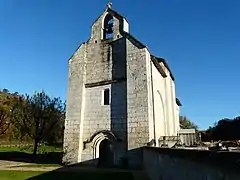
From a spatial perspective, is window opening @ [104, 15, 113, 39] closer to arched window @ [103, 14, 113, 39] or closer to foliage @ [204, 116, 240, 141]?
arched window @ [103, 14, 113, 39]

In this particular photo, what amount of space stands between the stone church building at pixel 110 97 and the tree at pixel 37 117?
8875 millimetres

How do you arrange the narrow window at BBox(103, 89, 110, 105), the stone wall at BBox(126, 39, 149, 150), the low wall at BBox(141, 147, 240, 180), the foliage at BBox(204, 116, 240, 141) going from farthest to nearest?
the foliage at BBox(204, 116, 240, 141), the narrow window at BBox(103, 89, 110, 105), the stone wall at BBox(126, 39, 149, 150), the low wall at BBox(141, 147, 240, 180)

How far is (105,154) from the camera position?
20500 mm

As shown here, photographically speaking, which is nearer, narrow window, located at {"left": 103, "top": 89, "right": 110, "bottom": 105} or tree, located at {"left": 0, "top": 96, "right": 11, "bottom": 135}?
narrow window, located at {"left": 103, "top": 89, "right": 110, "bottom": 105}

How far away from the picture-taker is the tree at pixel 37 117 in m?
28.6

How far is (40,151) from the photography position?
107ft

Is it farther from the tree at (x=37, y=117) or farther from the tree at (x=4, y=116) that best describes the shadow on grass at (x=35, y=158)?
the tree at (x=4, y=116)

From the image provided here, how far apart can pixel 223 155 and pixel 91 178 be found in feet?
37.4

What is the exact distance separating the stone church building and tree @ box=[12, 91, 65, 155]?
8.88m

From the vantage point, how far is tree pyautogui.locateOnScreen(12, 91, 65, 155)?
28558 millimetres

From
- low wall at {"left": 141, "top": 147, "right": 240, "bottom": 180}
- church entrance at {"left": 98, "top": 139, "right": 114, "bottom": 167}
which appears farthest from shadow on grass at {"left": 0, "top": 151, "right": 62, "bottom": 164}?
low wall at {"left": 141, "top": 147, "right": 240, "bottom": 180}

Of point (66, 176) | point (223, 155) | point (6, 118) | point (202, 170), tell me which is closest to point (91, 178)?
point (66, 176)

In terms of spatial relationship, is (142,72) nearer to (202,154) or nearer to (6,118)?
(202,154)

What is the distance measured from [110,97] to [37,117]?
12343 millimetres
